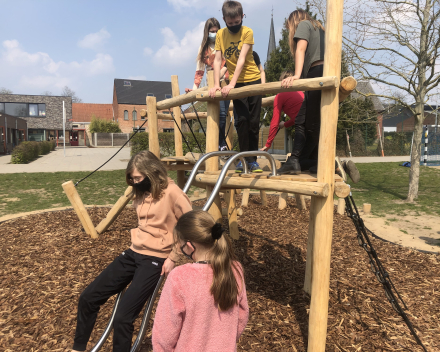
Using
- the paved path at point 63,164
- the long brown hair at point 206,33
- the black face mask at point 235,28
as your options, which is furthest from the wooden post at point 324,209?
the paved path at point 63,164

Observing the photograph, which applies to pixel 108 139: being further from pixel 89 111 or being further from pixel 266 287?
pixel 266 287

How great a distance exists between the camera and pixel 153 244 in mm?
2426

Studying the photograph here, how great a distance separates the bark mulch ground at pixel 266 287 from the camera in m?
2.92

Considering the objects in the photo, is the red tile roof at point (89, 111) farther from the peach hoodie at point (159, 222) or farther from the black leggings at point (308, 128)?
the peach hoodie at point (159, 222)

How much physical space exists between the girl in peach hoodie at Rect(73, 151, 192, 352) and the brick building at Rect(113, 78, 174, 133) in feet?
164

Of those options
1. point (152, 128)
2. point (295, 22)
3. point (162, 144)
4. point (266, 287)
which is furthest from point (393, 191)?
point (162, 144)

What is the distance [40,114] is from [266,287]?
4983 centimetres

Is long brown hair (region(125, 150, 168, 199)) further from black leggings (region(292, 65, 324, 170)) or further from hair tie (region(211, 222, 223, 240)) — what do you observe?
black leggings (region(292, 65, 324, 170))

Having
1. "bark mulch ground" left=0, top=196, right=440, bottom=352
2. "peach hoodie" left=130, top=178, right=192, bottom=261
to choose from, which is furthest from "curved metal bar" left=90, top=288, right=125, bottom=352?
"bark mulch ground" left=0, top=196, right=440, bottom=352

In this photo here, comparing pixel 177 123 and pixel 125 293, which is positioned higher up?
pixel 177 123

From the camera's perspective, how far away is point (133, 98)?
56.3m

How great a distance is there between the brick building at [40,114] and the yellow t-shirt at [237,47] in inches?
1839

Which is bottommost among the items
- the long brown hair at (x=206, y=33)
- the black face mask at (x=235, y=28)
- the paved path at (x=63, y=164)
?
the paved path at (x=63, y=164)

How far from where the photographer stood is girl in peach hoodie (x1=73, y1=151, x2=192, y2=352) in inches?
88.4
